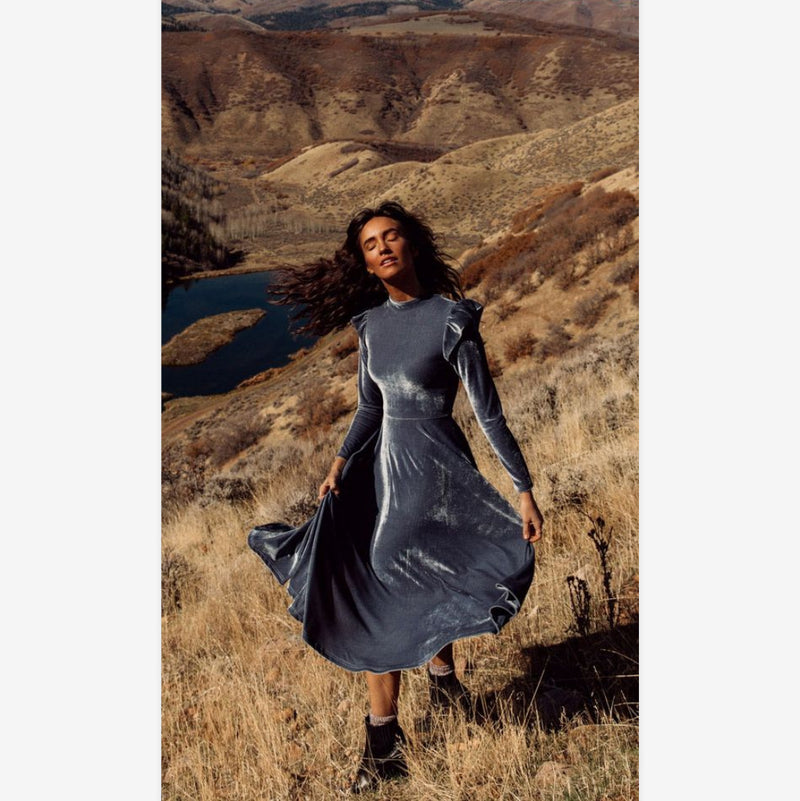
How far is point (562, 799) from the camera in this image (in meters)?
2.01

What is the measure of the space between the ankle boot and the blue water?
6.23 metres

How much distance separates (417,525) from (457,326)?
627 millimetres

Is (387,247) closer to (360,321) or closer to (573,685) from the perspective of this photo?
(360,321)

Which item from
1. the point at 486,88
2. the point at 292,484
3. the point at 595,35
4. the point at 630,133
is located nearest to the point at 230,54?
the point at 486,88

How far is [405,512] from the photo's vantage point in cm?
211

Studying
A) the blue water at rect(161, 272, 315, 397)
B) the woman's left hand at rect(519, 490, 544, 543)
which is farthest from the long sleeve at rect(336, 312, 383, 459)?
the blue water at rect(161, 272, 315, 397)

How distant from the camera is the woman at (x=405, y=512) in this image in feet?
6.55

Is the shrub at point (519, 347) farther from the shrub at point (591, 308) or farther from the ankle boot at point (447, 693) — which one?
the ankle boot at point (447, 693)

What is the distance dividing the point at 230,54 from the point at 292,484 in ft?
229

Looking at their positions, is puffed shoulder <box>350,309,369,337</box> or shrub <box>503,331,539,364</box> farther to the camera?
shrub <box>503,331,539,364</box>

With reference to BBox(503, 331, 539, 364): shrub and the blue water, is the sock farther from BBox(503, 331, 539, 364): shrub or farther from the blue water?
BBox(503, 331, 539, 364): shrub

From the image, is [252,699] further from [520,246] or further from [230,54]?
[230,54]

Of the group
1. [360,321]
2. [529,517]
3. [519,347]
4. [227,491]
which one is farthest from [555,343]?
[529,517]

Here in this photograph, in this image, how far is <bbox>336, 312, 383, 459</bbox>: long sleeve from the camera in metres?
2.20
